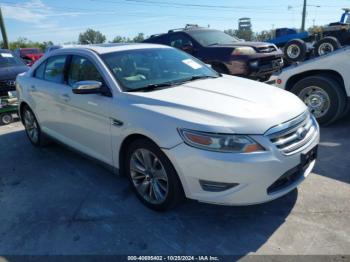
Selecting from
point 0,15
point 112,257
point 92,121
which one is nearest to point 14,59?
point 92,121

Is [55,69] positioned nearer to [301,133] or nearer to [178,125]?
[178,125]

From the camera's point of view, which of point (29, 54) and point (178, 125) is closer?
point (178, 125)

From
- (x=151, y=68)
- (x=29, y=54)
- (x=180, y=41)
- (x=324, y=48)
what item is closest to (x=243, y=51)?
(x=180, y=41)

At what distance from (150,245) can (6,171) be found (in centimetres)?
291

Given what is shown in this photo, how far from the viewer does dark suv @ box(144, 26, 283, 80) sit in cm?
806

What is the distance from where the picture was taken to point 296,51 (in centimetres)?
1119

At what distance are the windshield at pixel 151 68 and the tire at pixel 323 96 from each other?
82.3 inches

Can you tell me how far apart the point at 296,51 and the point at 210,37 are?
368 cm

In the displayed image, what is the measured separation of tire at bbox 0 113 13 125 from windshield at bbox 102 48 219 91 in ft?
14.6

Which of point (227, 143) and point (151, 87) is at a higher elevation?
point (151, 87)

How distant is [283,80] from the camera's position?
19.6 ft

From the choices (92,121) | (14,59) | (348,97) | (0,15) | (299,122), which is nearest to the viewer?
(299,122)

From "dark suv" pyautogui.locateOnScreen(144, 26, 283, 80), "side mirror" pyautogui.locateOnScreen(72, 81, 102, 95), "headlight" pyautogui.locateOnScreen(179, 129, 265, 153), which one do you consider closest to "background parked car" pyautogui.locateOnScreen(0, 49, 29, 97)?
"dark suv" pyautogui.locateOnScreen(144, 26, 283, 80)

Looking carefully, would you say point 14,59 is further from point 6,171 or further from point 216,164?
point 216,164
